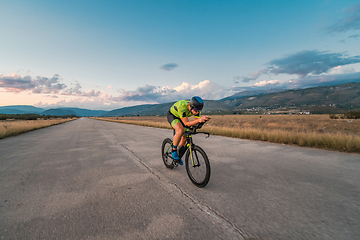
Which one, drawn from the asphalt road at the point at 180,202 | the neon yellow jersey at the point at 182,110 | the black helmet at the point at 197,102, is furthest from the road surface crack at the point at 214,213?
the black helmet at the point at 197,102

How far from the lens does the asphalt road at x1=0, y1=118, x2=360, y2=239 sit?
2184 millimetres

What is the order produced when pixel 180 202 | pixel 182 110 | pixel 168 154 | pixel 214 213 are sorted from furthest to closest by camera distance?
pixel 168 154
pixel 182 110
pixel 180 202
pixel 214 213

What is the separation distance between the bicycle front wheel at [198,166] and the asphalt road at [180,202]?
0.19 m

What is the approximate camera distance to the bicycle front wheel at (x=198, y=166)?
3.46m

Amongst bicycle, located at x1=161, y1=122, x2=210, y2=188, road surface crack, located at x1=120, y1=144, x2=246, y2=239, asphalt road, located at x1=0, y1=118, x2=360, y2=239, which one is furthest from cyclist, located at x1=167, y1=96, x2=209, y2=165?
road surface crack, located at x1=120, y1=144, x2=246, y2=239

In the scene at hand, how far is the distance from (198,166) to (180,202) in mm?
966

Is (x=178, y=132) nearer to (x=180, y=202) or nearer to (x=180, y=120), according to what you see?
(x=180, y=120)

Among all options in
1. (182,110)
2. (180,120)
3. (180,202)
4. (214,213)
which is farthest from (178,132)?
(214,213)

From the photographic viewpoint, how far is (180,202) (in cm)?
293

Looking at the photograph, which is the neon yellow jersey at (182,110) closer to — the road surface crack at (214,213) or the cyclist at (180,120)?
the cyclist at (180,120)

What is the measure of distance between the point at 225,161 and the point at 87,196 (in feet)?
13.0

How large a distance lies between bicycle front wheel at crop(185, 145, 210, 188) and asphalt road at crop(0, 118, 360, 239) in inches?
7.4

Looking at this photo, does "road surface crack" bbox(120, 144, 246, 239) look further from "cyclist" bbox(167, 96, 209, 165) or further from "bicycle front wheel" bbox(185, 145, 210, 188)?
"cyclist" bbox(167, 96, 209, 165)

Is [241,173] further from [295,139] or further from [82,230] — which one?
[295,139]
